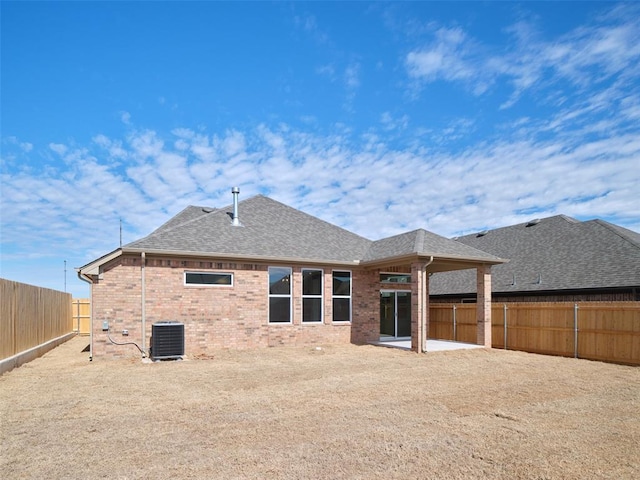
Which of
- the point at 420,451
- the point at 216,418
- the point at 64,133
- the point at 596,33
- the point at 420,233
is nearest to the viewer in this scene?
the point at 420,451

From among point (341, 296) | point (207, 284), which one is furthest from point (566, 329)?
point (207, 284)

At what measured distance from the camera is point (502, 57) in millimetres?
12477

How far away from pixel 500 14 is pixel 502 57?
1358 mm

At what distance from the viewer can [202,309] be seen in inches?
542

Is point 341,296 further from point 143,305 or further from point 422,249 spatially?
point 143,305

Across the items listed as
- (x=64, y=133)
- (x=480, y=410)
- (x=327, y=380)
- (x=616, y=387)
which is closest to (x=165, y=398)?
(x=327, y=380)

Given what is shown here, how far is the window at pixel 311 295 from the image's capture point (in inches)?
615

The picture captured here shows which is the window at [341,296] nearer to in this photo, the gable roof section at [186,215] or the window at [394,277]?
the window at [394,277]

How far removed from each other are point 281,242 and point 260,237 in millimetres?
824

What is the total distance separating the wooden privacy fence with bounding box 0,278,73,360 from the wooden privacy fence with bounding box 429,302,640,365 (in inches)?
601

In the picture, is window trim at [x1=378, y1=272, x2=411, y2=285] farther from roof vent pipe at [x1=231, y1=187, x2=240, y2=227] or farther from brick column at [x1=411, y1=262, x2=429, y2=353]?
roof vent pipe at [x1=231, y1=187, x2=240, y2=227]

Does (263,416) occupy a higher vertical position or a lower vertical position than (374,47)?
lower

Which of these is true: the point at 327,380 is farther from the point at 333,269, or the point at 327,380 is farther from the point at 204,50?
the point at 204,50

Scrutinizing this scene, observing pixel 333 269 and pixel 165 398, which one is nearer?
pixel 165 398
